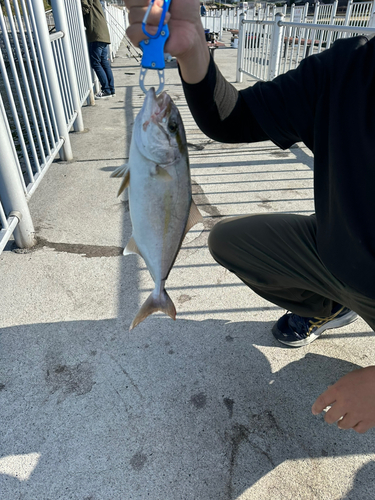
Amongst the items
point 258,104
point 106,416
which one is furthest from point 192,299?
point 258,104

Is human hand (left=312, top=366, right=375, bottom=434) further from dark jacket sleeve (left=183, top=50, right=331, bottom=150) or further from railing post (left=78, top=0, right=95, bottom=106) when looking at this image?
railing post (left=78, top=0, right=95, bottom=106)

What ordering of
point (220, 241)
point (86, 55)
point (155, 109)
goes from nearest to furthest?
point (155, 109) → point (220, 241) → point (86, 55)

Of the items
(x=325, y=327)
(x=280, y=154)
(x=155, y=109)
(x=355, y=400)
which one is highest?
(x=155, y=109)

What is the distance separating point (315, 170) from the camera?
5.52 feet

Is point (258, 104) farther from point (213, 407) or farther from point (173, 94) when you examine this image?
point (173, 94)

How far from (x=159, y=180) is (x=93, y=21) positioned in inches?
268

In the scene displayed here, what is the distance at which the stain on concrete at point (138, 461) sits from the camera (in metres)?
1.62

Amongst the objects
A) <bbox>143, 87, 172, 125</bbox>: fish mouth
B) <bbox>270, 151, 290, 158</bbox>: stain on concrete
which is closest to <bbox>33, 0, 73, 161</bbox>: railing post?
<bbox>270, 151, 290, 158</bbox>: stain on concrete

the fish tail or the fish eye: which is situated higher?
the fish eye

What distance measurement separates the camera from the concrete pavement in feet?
5.23

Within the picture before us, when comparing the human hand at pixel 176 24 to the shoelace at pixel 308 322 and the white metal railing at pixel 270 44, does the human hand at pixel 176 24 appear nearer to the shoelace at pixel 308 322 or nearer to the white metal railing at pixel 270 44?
the shoelace at pixel 308 322

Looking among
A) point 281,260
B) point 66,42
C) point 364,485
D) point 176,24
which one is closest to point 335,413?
point 364,485

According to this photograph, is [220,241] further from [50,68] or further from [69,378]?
[50,68]

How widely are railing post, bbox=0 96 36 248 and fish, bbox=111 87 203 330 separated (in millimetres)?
1632
